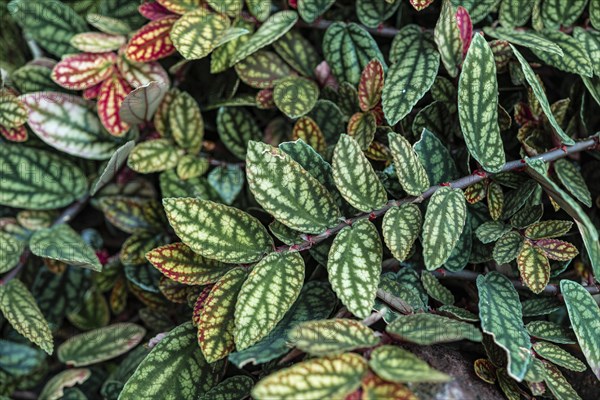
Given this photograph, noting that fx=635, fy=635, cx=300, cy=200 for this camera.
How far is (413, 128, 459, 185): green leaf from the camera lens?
4.89 feet

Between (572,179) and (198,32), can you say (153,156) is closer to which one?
(198,32)

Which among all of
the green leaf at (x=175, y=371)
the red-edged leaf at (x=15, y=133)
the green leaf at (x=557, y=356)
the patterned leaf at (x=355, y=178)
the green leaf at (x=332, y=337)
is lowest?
the green leaf at (x=175, y=371)

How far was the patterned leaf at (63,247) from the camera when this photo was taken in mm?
1543

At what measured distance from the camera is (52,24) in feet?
6.04

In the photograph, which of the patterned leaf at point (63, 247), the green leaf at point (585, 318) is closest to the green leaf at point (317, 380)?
the green leaf at point (585, 318)

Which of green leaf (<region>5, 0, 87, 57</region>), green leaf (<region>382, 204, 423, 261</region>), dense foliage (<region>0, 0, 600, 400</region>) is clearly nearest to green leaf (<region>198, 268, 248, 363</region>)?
dense foliage (<region>0, 0, 600, 400</region>)

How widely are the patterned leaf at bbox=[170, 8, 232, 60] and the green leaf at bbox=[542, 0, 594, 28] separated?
2.77 ft

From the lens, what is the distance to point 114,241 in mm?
1994

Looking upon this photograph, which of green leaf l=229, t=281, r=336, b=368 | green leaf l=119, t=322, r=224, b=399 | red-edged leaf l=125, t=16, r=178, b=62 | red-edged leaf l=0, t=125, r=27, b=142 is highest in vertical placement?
red-edged leaf l=125, t=16, r=178, b=62

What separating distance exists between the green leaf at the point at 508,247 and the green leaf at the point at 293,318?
15.1 inches

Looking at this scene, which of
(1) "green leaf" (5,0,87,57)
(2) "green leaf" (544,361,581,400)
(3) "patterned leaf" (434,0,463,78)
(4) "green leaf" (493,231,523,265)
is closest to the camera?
(2) "green leaf" (544,361,581,400)

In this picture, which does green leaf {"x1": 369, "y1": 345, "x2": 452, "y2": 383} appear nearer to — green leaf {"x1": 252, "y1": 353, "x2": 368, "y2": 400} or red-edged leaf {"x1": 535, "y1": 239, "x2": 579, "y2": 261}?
green leaf {"x1": 252, "y1": 353, "x2": 368, "y2": 400}

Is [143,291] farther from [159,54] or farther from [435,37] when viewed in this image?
[435,37]

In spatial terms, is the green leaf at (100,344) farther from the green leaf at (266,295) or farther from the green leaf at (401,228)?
the green leaf at (401,228)
